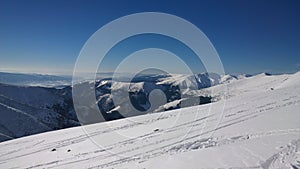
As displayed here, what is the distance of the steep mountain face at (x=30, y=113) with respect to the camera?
97188mm

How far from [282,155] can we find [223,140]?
4451 millimetres

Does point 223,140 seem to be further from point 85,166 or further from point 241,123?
point 85,166

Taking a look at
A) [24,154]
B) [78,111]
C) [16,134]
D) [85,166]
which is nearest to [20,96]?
[78,111]

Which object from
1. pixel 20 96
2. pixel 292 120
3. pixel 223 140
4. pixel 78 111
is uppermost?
pixel 292 120

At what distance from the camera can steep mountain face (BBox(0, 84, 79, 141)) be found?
97188mm

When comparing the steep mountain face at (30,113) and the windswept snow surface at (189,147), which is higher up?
the windswept snow surface at (189,147)

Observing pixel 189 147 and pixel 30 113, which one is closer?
pixel 189 147

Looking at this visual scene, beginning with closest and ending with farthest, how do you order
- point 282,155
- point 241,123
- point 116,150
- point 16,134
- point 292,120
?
point 282,155, point 116,150, point 292,120, point 241,123, point 16,134

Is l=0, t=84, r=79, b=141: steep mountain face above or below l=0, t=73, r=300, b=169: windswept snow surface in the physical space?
below

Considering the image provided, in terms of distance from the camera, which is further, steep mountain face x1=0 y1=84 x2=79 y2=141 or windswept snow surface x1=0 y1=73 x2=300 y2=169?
steep mountain face x1=0 y1=84 x2=79 y2=141

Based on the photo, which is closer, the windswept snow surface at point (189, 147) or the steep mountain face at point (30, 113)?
the windswept snow surface at point (189, 147)

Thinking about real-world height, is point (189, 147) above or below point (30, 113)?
above

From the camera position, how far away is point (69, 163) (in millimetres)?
17000

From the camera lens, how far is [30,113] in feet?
377
